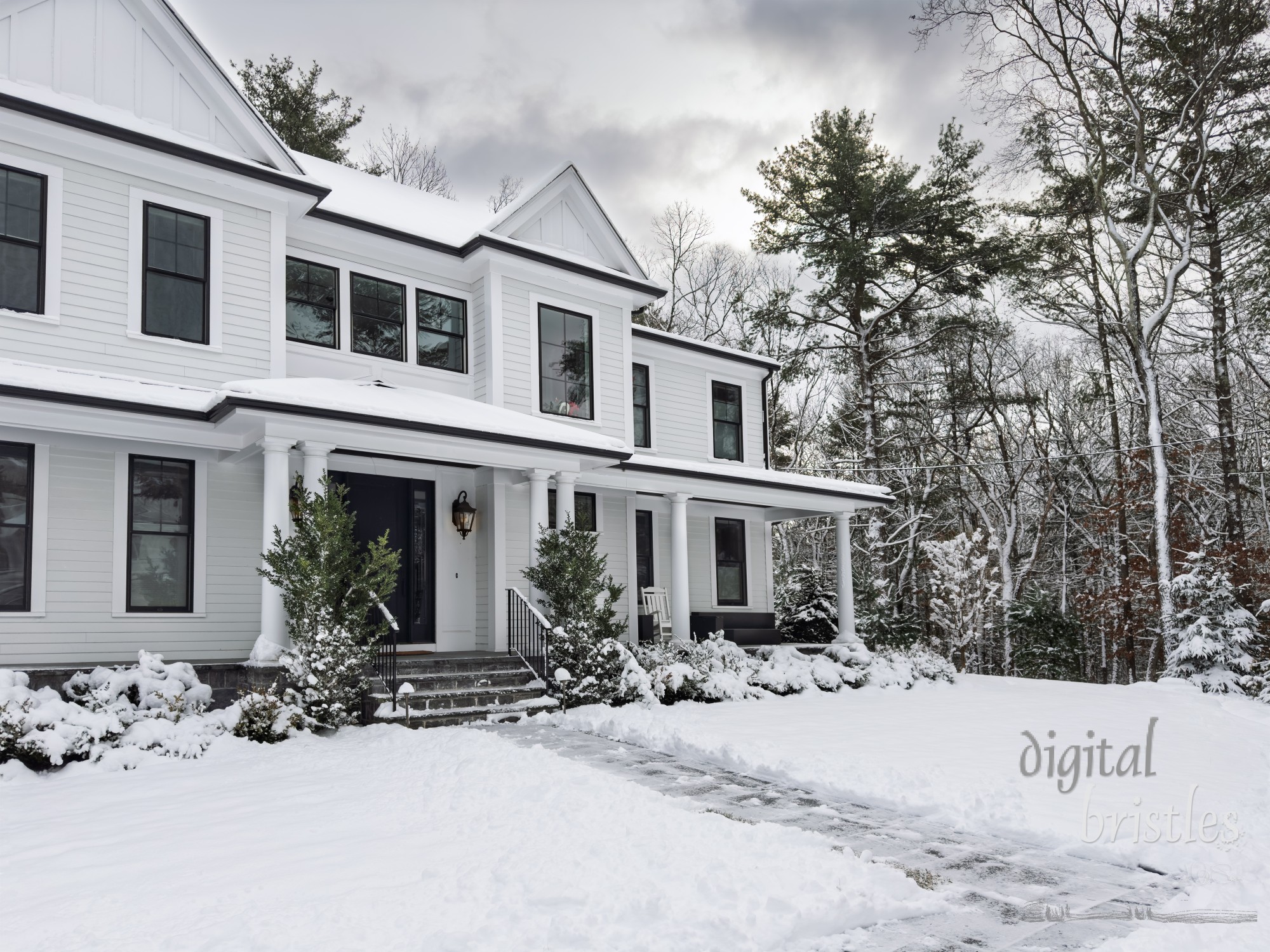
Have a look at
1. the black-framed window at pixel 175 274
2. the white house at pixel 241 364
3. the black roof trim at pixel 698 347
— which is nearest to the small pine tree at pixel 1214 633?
the white house at pixel 241 364

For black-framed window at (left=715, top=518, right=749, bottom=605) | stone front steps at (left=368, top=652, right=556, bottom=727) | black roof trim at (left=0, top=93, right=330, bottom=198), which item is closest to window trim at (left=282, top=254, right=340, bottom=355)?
black roof trim at (left=0, top=93, right=330, bottom=198)

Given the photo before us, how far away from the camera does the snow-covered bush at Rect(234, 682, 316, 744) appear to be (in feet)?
25.1

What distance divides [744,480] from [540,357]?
3.80m

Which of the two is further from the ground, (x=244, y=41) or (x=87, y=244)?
(x=244, y=41)

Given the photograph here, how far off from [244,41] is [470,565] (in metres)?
17.0

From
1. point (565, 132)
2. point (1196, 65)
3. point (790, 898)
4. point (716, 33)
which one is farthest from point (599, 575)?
point (565, 132)

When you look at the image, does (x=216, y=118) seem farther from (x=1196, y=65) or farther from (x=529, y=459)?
(x=1196, y=65)

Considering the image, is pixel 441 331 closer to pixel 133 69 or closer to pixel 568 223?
pixel 568 223

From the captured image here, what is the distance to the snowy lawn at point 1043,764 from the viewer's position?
15.0 ft

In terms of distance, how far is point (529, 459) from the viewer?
432 inches

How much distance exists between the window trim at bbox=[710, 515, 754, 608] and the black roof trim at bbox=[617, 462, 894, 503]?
1569mm

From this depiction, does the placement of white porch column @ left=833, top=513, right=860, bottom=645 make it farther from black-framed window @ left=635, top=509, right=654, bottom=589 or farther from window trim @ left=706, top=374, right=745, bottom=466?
black-framed window @ left=635, top=509, right=654, bottom=589

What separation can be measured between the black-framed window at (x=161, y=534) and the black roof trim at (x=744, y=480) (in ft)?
17.8

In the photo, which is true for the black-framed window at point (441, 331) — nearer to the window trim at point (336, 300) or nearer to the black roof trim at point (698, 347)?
the window trim at point (336, 300)
